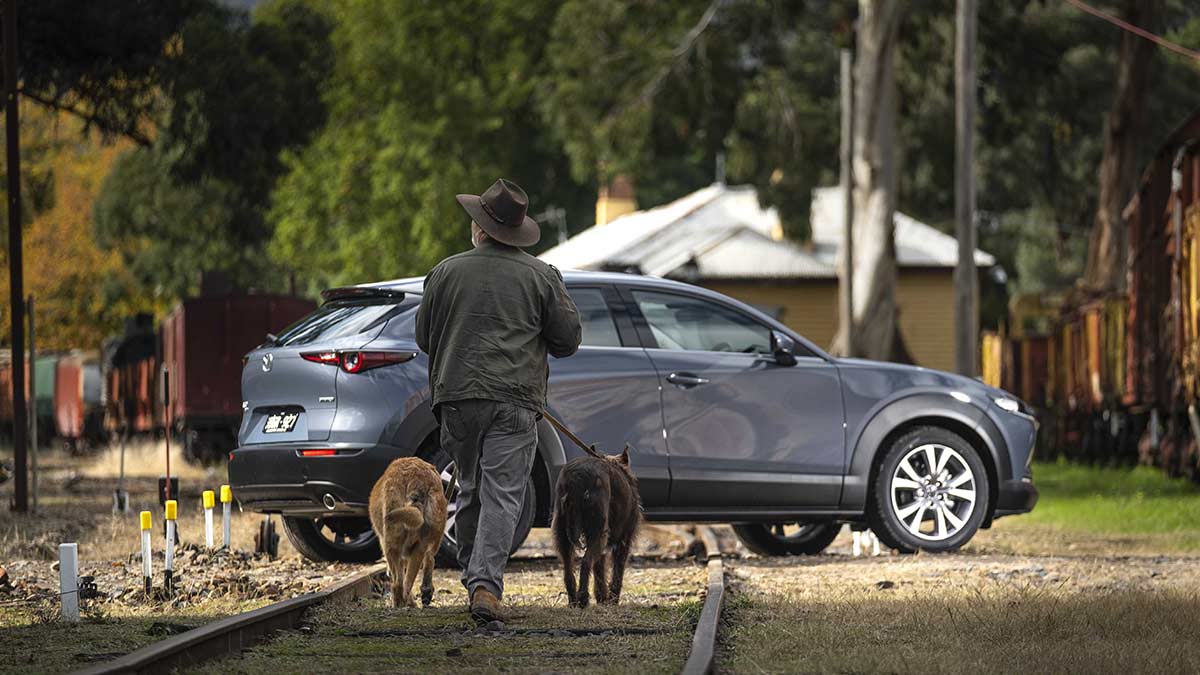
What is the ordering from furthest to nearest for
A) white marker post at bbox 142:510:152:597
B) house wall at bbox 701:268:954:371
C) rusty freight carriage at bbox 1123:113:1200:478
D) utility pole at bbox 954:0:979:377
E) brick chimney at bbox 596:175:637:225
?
brick chimney at bbox 596:175:637:225, house wall at bbox 701:268:954:371, utility pole at bbox 954:0:979:377, rusty freight carriage at bbox 1123:113:1200:478, white marker post at bbox 142:510:152:597

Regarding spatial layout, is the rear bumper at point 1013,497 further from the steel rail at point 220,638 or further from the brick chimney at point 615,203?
the brick chimney at point 615,203

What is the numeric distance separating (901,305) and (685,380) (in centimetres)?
4560

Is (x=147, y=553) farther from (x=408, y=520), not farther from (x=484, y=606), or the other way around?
(x=484, y=606)

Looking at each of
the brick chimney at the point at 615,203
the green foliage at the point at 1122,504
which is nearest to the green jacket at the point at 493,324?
the green foliage at the point at 1122,504

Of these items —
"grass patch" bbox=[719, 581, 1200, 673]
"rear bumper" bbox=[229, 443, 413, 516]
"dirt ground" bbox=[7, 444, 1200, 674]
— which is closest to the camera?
"grass patch" bbox=[719, 581, 1200, 673]

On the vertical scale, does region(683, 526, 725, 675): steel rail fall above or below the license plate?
below

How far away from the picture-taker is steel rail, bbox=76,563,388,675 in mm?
7176

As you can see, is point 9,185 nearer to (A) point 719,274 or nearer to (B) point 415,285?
(B) point 415,285

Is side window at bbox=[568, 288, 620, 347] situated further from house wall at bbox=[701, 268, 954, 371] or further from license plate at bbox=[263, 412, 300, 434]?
house wall at bbox=[701, 268, 954, 371]

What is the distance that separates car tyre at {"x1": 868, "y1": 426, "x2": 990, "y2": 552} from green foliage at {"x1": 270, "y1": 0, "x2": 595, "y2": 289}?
137 feet

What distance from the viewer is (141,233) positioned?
61000 millimetres

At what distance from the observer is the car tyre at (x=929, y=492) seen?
13320 mm

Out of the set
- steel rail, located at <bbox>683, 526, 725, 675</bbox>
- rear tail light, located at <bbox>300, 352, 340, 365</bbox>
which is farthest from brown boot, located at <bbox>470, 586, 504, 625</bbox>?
rear tail light, located at <bbox>300, 352, 340, 365</bbox>

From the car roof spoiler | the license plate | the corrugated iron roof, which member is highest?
the corrugated iron roof
